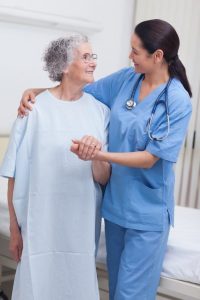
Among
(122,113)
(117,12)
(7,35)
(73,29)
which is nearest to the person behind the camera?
(122,113)

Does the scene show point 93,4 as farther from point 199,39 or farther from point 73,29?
point 199,39

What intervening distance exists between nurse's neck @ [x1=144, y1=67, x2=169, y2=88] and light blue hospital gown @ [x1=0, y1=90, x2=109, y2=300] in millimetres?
250

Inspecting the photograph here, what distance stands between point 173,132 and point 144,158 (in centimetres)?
14

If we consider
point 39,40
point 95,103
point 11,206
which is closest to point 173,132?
point 95,103

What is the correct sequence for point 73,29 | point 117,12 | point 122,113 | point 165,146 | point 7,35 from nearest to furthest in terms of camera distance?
point 165,146 → point 122,113 → point 7,35 → point 73,29 → point 117,12

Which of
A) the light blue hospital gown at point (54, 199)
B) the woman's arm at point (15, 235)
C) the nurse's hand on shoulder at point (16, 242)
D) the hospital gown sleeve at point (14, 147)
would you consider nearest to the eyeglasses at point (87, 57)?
the light blue hospital gown at point (54, 199)

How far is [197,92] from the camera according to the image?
327 centimetres

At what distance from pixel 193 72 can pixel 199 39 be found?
22cm

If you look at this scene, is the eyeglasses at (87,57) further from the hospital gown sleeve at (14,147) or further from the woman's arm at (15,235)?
the woman's arm at (15,235)

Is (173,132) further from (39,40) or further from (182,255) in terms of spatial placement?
(39,40)

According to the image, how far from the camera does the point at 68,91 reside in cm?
189

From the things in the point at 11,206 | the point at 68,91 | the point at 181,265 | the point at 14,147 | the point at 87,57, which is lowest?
the point at 181,265

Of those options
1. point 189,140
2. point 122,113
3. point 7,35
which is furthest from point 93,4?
point 122,113

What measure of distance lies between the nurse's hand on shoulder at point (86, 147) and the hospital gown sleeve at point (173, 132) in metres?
0.20
